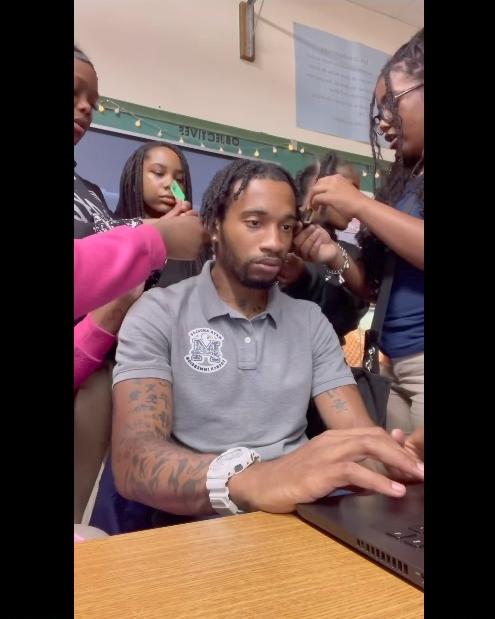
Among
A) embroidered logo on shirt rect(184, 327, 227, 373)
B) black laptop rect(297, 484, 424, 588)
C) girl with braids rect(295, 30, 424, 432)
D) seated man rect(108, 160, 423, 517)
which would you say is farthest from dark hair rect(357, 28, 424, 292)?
black laptop rect(297, 484, 424, 588)

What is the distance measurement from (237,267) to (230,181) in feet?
0.38

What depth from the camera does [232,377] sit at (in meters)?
0.63

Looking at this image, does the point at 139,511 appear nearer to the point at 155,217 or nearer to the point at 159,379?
the point at 159,379

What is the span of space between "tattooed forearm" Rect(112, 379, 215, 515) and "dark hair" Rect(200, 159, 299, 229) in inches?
9.1

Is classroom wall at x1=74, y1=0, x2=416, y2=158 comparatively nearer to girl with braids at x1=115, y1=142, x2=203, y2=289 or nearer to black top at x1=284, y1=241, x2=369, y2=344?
girl with braids at x1=115, y1=142, x2=203, y2=289

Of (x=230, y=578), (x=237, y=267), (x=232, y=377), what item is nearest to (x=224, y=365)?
(x=232, y=377)

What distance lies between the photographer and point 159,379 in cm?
59

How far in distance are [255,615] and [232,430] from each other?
0.34 meters

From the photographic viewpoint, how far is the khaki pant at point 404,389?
0.64 m

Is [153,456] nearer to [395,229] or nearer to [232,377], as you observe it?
[232,377]

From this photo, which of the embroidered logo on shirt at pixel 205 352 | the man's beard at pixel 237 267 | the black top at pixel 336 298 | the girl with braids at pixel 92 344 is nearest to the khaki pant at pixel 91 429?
the girl with braids at pixel 92 344

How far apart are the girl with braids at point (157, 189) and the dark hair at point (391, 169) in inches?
10.7

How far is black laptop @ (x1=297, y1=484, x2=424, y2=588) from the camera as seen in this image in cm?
33
